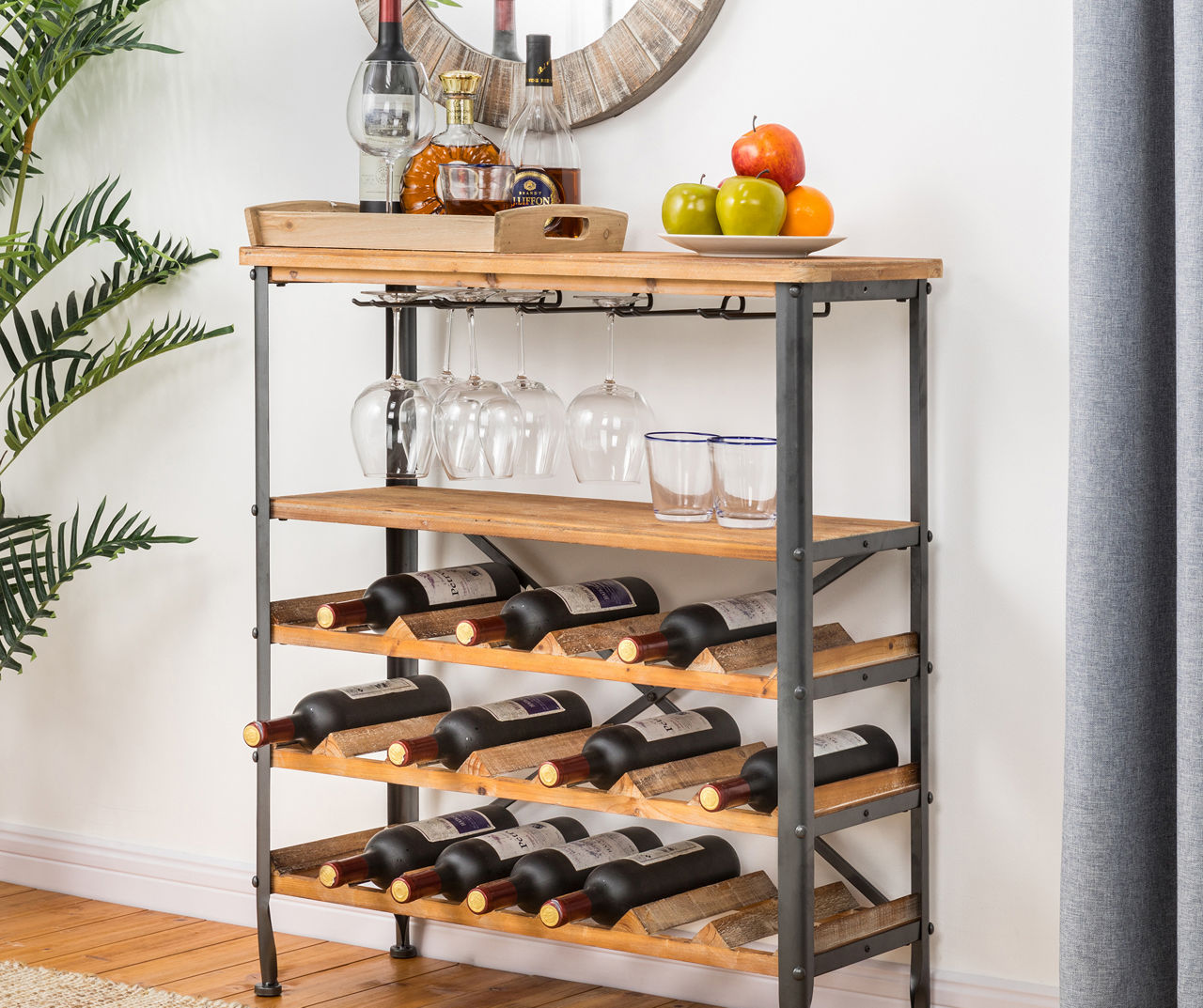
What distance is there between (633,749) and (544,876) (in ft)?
0.79

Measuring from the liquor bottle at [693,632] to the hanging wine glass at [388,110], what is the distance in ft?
2.66

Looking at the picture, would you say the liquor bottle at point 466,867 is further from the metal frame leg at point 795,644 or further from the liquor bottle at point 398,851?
the metal frame leg at point 795,644

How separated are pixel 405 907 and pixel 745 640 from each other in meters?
0.70

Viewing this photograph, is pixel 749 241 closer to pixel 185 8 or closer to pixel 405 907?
pixel 405 907

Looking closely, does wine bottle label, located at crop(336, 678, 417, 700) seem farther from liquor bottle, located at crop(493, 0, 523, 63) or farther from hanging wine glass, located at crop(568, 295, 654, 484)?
liquor bottle, located at crop(493, 0, 523, 63)

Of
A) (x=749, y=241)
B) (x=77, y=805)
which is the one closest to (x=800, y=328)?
(x=749, y=241)

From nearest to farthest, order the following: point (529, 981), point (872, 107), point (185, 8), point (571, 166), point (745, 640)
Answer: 1. point (745, 640)
2. point (872, 107)
3. point (571, 166)
4. point (529, 981)
5. point (185, 8)

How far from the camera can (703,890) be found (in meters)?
2.37

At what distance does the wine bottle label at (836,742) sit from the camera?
7.37ft

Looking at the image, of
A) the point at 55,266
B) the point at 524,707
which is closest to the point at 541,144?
the point at 524,707

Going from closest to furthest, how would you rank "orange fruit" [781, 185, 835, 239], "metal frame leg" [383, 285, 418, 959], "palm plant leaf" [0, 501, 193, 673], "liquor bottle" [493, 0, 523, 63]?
"orange fruit" [781, 185, 835, 239] < "liquor bottle" [493, 0, 523, 63] < "metal frame leg" [383, 285, 418, 959] < "palm plant leaf" [0, 501, 193, 673]

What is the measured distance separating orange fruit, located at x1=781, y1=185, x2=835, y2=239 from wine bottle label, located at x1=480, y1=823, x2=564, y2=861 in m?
1.01

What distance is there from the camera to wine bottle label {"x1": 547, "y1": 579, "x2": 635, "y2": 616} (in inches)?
94.8

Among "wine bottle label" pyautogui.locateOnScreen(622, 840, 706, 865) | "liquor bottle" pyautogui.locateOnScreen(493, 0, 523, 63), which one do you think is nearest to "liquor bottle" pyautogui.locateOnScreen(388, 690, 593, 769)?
"wine bottle label" pyautogui.locateOnScreen(622, 840, 706, 865)
